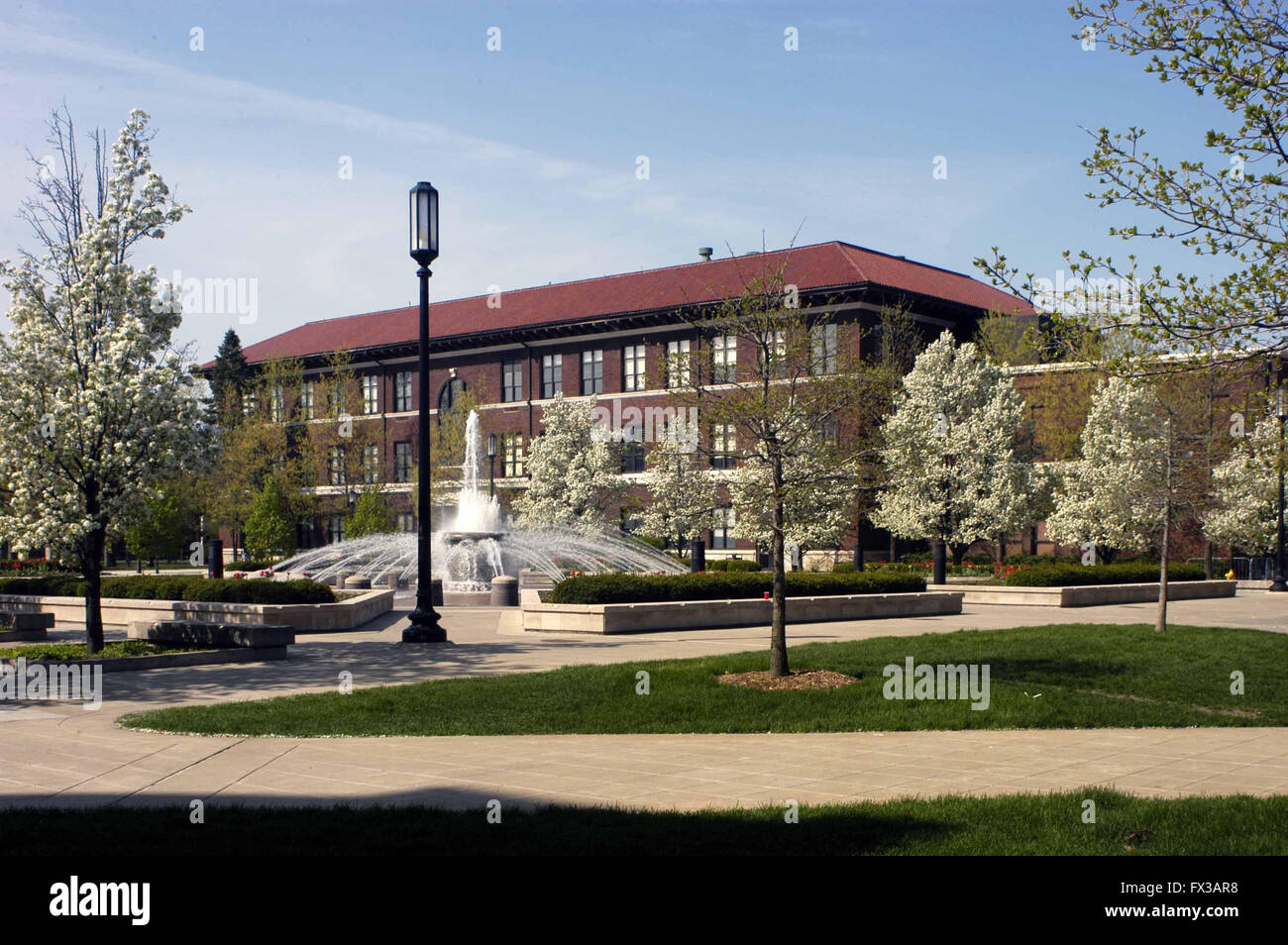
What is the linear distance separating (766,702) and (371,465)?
57.2m

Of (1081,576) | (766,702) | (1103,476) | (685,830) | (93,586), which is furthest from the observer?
(1103,476)

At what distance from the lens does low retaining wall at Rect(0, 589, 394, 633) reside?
899 inches

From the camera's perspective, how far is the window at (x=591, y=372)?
63.0 meters

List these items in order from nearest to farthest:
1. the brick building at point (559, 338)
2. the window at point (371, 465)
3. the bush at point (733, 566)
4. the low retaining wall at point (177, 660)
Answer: the low retaining wall at point (177, 660), the bush at point (733, 566), the brick building at point (559, 338), the window at point (371, 465)

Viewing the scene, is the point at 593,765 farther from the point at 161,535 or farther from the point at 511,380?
the point at 511,380

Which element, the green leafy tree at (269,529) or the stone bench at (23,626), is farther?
the green leafy tree at (269,529)

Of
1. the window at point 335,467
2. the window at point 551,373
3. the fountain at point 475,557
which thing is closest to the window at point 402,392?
the window at point 335,467

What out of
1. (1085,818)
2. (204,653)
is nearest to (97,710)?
(204,653)

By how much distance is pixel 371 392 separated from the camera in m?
72.7

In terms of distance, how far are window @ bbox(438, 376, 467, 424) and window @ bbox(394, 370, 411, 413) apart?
2267 millimetres

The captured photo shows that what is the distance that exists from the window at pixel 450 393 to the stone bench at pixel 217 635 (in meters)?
46.4

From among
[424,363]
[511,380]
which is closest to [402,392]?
[511,380]

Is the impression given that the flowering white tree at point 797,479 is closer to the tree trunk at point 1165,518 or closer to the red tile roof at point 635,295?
the tree trunk at point 1165,518
